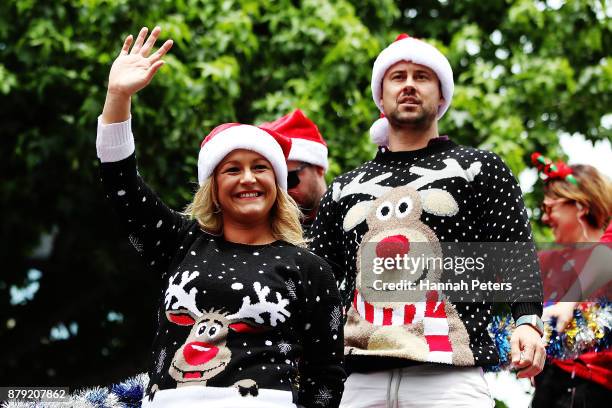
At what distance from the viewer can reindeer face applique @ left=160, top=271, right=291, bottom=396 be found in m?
2.48

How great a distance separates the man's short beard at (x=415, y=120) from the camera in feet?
Answer: 10.3

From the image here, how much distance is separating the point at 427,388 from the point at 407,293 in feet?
0.99

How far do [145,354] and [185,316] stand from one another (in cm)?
643

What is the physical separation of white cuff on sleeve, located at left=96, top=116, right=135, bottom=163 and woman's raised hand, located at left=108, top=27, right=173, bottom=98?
0.32 ft

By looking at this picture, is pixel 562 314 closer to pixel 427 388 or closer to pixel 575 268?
pixel 575 268

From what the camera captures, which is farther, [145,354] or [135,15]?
[145,354]

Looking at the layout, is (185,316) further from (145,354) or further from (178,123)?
(145,354)

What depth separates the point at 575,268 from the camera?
4055mm

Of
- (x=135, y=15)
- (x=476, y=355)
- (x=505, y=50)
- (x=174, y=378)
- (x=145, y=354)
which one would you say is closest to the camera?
(x=174, y=378)

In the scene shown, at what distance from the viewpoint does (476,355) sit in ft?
9.25

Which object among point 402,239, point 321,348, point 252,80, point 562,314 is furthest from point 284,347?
point 252,80

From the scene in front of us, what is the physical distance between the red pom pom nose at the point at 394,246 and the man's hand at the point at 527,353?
46 cm

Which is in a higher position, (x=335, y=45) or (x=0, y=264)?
(x=335, y=45)

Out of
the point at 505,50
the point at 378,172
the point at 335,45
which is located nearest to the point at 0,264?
the point at 335,45
